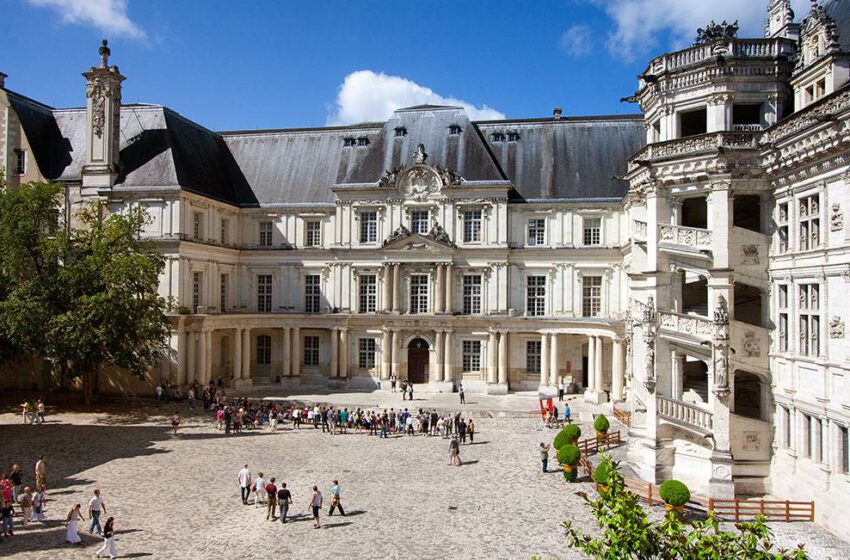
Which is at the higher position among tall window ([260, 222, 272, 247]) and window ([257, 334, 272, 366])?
tall window ([260, 222, 272, 247])

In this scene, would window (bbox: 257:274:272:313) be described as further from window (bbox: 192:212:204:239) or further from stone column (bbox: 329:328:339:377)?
window (bbox: 192:212:204:239)

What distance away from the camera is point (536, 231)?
4553 centimetres

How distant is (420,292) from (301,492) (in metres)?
24.6

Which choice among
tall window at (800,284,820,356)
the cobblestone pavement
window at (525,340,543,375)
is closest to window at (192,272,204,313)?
the cobblestone pavement

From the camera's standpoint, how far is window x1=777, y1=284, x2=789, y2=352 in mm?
22188

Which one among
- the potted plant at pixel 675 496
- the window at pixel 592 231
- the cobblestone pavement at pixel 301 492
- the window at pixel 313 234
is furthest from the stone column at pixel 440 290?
the potted plant at pixel 675 496

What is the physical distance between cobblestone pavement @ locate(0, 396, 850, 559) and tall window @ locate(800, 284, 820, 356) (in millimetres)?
5460

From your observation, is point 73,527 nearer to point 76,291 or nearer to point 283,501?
point 283,501

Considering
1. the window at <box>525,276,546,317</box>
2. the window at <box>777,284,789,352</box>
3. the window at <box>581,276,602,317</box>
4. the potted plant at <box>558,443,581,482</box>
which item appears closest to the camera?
the window at <box>777,284,789,352</box>

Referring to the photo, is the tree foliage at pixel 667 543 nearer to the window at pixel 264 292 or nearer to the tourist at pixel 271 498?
the tourist at pixel 271 498

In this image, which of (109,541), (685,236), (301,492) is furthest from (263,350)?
(685,236)

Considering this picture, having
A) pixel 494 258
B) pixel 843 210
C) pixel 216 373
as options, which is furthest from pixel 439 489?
pixel 216 373

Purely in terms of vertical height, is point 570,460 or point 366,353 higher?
point 366,353

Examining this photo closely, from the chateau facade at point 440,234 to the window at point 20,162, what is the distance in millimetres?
119
